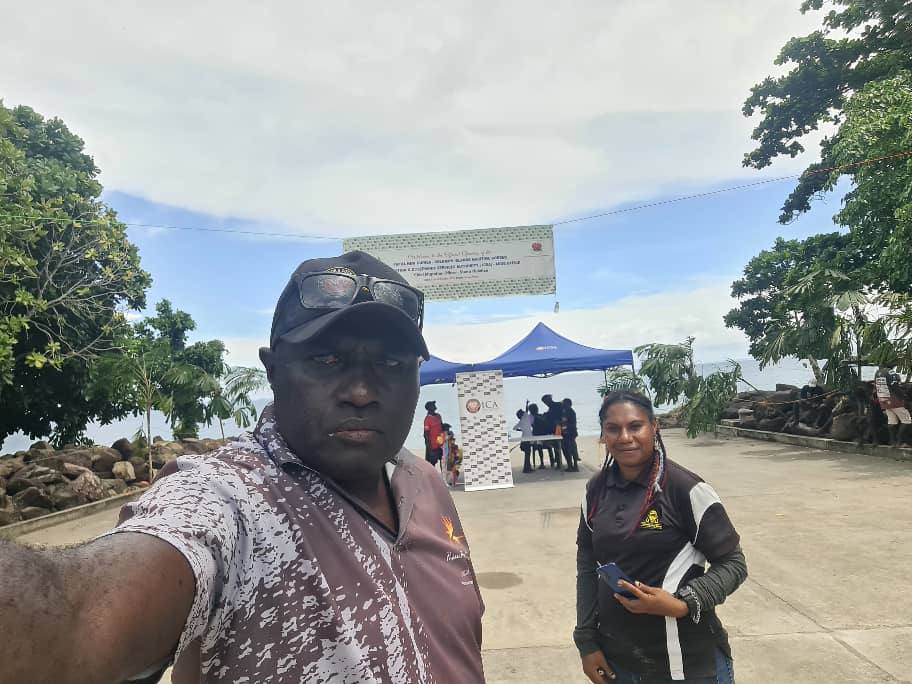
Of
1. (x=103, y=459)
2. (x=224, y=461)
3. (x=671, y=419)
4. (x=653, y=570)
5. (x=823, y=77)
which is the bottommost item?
(x=671, y=419)

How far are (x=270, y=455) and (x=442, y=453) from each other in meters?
10.7

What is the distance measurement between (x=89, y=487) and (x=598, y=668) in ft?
39.4

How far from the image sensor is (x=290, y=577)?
2.96 ft

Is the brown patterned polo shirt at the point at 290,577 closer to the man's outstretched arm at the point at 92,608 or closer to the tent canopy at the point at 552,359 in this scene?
the man's outstretched arm at the point at 92,608

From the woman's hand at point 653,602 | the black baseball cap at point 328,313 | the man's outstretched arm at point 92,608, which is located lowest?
the woman's hand at point 653,602

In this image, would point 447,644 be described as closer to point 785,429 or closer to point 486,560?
point 486,560

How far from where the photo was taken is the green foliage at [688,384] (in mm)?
16328

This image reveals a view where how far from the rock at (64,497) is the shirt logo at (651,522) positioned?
1176 cm

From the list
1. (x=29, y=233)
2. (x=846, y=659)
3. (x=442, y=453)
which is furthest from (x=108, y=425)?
(x=846, y=659)

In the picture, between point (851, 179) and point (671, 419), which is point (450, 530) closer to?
point (851, 179)

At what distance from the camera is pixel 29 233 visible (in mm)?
9711

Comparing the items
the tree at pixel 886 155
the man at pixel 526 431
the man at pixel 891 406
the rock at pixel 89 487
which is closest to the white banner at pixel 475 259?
the man at pixel 526 431

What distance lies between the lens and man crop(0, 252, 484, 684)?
2.20ft

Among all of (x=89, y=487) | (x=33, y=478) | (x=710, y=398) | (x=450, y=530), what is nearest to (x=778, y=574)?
(x=450, y=530)
